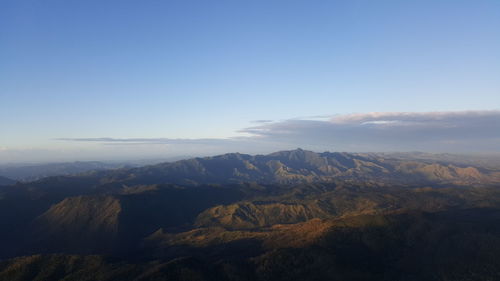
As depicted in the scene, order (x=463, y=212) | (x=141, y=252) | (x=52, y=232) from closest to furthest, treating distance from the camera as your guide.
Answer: (x=141, y=252) < (x=463, y=212) < (x=52, y=232)

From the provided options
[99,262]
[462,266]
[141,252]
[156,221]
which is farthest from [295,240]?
[156,221]

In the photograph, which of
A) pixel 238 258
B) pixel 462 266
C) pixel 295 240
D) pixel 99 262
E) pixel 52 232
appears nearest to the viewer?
pixel 462 266

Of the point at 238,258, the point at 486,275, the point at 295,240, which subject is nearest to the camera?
the point at 486,275

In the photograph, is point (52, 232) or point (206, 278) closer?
point (206, 278)

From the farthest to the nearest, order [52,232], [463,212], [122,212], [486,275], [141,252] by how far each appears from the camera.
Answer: [122,212] → [52,232] → [463,212] → [141,252] → [486,275]

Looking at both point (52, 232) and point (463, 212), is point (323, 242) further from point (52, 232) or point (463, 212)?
point (52, 232)

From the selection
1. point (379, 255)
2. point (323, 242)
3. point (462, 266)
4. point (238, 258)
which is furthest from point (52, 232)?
point (462, 266)

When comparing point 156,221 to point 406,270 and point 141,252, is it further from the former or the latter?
point 406,270

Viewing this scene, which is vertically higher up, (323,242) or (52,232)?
(323,242)

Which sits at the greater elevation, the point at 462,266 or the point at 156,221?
the point at 462,266
